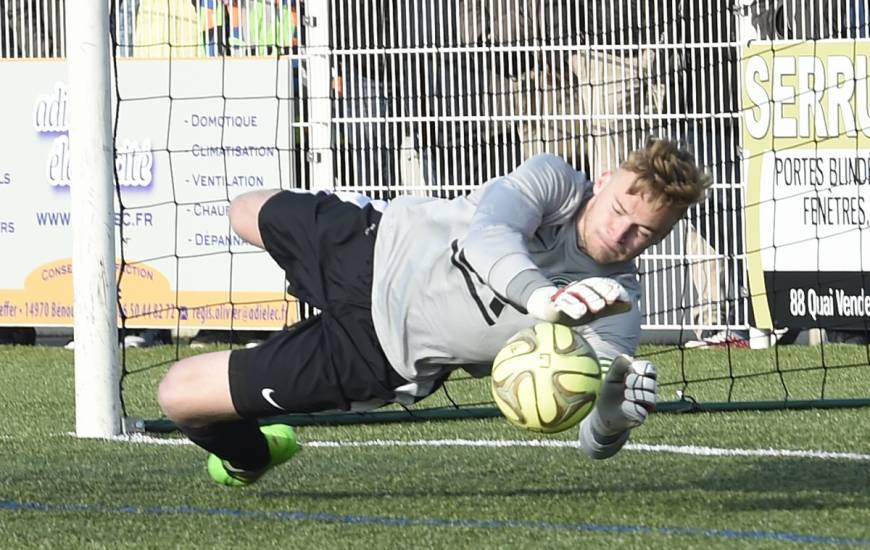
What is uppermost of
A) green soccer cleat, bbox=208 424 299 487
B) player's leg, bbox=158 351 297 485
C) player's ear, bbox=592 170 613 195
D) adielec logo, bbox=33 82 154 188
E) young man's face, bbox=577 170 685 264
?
adielec logo, bbox=33 82 154 188

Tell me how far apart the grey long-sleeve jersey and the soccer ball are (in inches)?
8.6

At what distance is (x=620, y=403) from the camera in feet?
16.9

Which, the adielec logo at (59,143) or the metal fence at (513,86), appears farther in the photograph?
the adielec logo at (59,143)

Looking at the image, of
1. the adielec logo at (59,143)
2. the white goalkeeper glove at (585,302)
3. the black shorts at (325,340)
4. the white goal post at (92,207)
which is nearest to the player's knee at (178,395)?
the black shorts at (325,340)

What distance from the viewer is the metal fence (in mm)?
11367

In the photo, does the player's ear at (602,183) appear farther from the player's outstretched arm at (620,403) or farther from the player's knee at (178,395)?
the player's knee at (178,395)

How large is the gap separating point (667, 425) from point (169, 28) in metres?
5.30

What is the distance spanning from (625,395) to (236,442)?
1.35 metres

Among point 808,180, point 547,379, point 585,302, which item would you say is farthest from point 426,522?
point 808,180

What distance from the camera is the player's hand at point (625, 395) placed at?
5023mm

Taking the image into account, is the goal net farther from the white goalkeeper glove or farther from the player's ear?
the white goalkeeper glove

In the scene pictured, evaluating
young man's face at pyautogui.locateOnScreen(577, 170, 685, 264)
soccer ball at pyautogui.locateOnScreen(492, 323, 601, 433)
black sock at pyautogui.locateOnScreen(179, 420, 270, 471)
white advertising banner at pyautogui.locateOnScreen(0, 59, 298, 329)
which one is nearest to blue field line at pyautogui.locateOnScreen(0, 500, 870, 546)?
black sock at pyautogui.locateOnScreen(179, 420, 270, 471)

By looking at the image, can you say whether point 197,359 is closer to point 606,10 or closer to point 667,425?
point 667,425

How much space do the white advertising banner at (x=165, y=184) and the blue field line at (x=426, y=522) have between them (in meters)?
5.55
